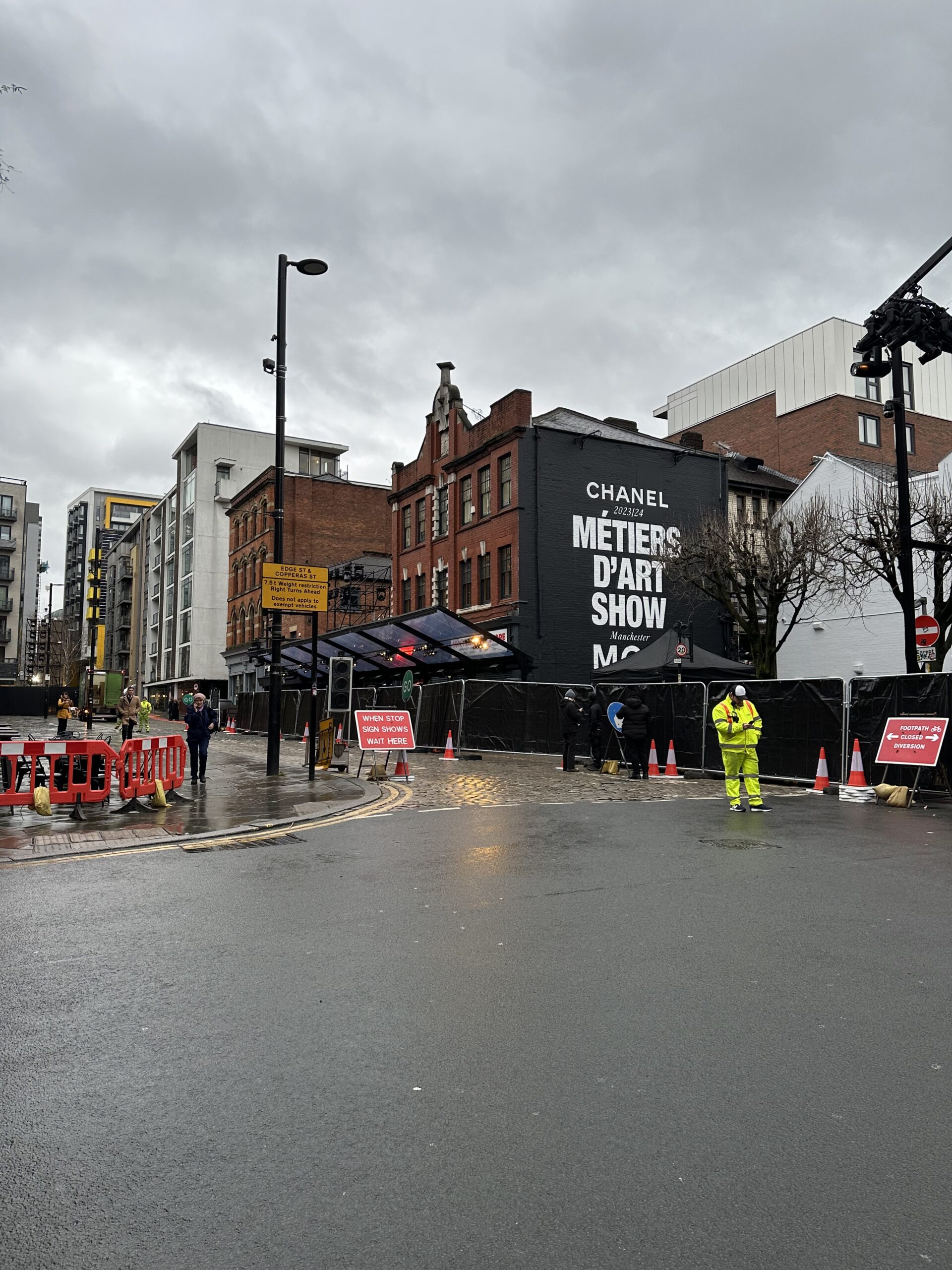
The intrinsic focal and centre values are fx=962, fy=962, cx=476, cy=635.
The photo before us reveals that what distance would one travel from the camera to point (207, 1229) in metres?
2.88

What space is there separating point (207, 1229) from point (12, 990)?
9.42 ft

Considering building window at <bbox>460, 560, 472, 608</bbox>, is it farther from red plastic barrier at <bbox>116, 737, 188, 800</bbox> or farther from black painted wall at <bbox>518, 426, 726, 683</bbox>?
red plastic barrier at <bbox>116, 737, 188, 800</bbox>

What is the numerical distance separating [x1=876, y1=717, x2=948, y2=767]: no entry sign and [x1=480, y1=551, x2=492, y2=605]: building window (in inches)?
905

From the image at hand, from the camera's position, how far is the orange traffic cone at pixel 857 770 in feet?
52.3

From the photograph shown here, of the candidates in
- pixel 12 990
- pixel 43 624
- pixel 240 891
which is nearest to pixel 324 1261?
pixel 12 990

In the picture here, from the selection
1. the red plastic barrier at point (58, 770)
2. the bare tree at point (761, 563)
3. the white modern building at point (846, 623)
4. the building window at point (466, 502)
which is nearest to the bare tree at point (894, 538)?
the bare tree at point (761, 563)

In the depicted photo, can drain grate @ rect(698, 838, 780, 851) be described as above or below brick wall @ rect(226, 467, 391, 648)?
below

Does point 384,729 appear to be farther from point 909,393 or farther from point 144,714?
point 909,393

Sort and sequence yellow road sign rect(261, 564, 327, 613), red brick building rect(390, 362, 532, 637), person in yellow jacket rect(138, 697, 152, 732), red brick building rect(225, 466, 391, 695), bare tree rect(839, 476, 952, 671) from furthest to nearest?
red brick building rect(225, 466, 391, 695) < red brick building rect(390, 362, 532, 637) < person in yellow jacket rect(138, 697, 152, 732) < bare tree rect(839, 476, 952, 671) < yellow road sign rect(261, 564, 327, 613)

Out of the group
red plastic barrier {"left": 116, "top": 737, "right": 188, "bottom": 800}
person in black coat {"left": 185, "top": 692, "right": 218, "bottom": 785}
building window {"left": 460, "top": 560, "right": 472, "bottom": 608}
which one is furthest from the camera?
building window {"left": 460, "top": 560, "right": 472, "bottom": 608}

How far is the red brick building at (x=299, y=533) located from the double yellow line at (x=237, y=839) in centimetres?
4902

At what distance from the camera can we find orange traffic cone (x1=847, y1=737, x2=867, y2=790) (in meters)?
15.9

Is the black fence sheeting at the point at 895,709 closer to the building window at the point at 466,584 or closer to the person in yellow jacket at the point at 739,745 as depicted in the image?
the person in yellow jacket at the point at 739,745

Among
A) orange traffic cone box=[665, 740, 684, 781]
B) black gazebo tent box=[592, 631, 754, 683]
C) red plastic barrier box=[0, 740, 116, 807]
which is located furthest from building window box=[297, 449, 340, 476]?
red plastic barrier box=[0, 740, 116, 807]
